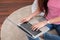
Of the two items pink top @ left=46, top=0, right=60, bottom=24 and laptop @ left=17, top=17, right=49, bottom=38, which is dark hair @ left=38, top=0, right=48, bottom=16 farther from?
laptop @ left=17, top=17, right=49, bottom=38

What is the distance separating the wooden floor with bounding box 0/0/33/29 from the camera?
2.41 meters

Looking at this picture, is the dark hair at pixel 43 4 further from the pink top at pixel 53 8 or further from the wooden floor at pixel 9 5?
the wooden floor at pixel 9 5

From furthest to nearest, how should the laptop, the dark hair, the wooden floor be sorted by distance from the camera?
the wooden floor
the dark hair
the laptop

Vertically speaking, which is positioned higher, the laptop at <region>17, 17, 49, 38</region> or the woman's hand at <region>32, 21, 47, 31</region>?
the woman's hand at <region>32, 21, 47, 31</region>

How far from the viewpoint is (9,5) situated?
2.58m

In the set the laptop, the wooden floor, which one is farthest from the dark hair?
the wooden floor

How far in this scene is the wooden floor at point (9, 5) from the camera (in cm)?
241

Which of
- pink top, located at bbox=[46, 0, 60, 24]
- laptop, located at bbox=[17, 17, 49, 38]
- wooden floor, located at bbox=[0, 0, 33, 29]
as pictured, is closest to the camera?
laptop, located at bbox=[17, 17, 49, 38]

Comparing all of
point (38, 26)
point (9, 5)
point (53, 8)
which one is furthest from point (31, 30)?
point (9, 5)

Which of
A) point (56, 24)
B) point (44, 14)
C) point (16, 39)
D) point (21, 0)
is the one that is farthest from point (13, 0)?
point (56, 24)

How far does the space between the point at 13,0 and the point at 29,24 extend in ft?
4.85

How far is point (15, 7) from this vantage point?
2.52m

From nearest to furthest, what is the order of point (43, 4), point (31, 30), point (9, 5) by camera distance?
1. point (31, 30)
2. point (43, 4)
3. point (9, 5)

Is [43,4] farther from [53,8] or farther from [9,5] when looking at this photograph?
[9,5]
